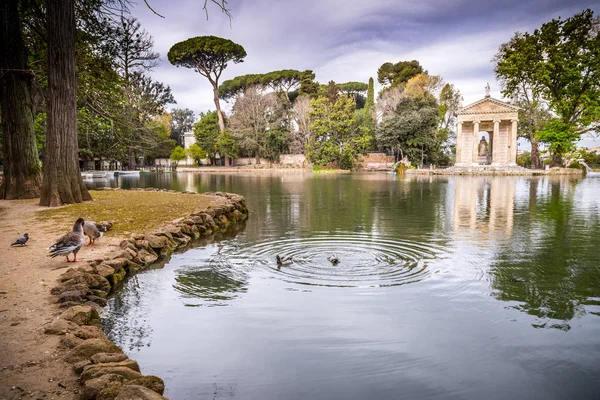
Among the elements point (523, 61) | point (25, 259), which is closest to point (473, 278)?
point (25, 259)

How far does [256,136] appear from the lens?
64188 millimetres

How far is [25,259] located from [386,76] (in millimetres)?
78928

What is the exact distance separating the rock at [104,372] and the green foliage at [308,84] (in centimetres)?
6678

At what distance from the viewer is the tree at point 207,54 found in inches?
2510

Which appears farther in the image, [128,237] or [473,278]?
[128,237]

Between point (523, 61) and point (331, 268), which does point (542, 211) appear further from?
point (523, 61)

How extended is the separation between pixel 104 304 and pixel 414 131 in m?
56.8

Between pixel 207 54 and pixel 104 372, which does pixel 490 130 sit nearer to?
pixel 207 54

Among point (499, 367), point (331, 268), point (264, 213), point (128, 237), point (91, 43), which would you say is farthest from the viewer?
point (91, 43)

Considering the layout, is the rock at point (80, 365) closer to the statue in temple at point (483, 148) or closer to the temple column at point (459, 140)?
the temple column at point (459, 140)

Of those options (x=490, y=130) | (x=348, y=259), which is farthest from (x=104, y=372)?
(x=490, y=130)

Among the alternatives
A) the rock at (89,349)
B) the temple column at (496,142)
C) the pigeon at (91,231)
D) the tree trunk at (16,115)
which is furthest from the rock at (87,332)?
the temple column at (496,142)

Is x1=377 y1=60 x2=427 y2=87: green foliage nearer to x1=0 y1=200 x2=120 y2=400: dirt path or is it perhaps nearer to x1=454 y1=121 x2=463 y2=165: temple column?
x1=454 y1=121 x2=463 y2=165: temple column

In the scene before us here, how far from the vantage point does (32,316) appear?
504cm
